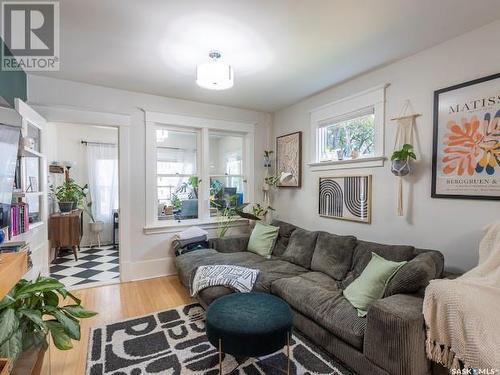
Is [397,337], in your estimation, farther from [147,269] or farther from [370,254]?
[147,269]

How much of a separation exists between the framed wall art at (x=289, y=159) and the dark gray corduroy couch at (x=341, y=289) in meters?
0.76

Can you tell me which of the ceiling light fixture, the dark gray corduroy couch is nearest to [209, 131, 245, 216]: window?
the dark gray corduroy couch

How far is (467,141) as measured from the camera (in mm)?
2047

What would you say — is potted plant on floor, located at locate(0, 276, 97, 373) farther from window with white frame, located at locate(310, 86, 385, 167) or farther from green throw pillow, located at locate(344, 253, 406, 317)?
window with white frame, located at locate(310, 86, 385, 167)

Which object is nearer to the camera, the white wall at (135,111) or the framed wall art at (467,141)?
the framed wall art at (467,141)

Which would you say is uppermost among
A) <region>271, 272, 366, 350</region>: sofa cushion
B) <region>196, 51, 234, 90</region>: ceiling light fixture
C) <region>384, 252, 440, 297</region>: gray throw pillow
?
<region>196, 51, 234, 90</region>: ceiling light fixture

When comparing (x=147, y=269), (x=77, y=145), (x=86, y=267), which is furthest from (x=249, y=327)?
(x=77, y=145)

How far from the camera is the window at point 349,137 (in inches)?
115

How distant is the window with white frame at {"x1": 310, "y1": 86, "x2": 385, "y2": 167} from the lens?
2.73m

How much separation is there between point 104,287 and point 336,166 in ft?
10.6

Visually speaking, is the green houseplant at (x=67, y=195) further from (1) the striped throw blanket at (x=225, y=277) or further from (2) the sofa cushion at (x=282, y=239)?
(2) the sofa cushion at (x=282, y=239)

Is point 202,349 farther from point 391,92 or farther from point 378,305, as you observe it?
point 391,92

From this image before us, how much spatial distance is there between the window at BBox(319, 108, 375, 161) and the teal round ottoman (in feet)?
6.48

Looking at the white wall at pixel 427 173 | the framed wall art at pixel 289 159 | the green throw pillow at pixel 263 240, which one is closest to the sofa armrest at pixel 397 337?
the white wall at pixel 427 173
